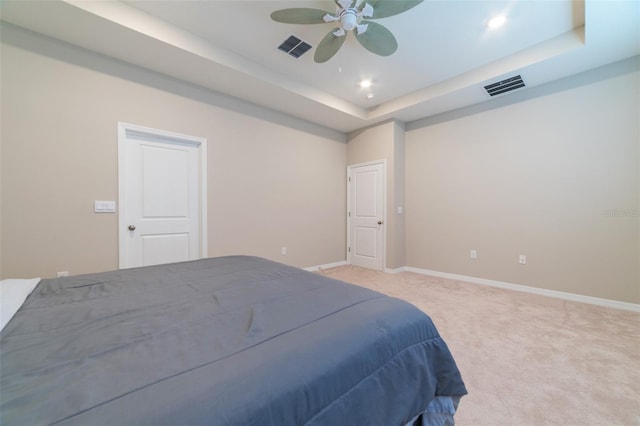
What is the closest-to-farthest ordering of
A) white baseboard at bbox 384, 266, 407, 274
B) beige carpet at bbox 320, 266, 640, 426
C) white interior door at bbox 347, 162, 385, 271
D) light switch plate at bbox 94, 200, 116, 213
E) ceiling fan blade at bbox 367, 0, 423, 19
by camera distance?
1. beige carpet at bbox 320, 266, 640, 426
2. ceiling fan blade at bbox 367, 0, 423, 19
3. light switch plate at bbox 94, 200, 116, 213
4. white baseboard at bbox 384, 266, 407, 274
5. white interior door at bbox 347, 162, 385, 271

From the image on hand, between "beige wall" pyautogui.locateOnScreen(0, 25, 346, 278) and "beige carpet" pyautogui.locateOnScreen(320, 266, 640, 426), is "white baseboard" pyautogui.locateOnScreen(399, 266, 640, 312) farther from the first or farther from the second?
"beige wall" pyautogui.locateOnScreen(0, 25, 346, 278)

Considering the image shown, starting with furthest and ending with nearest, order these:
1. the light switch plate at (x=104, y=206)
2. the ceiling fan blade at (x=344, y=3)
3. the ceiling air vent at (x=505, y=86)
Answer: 1. the ceiling air vent at (x=505, y=86)
2. the light switch plate at (x=104, y=206)
3. the ceiling fan blade at (x=344, y=3)

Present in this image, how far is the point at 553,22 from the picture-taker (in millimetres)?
2469

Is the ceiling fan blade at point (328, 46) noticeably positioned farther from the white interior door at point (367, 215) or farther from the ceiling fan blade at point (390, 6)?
the white interior door at point (367, 215)

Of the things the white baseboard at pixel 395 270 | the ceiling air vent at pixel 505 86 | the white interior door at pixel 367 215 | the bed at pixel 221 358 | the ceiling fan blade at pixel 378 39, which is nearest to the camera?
the bed at pixel 221 358

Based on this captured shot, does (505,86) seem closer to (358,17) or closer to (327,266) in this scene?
(358,17)

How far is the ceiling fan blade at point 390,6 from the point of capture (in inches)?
73.4

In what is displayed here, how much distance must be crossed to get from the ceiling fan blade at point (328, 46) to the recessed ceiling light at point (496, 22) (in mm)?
1491

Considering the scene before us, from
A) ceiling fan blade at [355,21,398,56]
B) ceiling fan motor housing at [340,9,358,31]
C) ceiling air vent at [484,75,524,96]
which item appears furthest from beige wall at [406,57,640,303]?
ceiling fan motor housing at [340,9,358,31]

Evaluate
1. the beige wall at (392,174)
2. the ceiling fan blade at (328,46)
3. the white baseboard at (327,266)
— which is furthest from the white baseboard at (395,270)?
the ceiling fan blade at (328,46)

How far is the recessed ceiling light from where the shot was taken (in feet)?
7.90

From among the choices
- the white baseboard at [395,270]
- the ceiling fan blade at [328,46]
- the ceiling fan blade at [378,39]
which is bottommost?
the white baseboard at [395,270]

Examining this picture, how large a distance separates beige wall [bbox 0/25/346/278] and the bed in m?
1.53

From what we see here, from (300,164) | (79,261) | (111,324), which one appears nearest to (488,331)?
(111,324)
